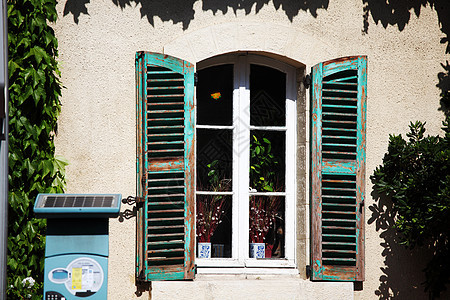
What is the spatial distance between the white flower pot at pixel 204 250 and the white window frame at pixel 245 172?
0.12ft

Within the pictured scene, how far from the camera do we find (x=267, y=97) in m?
5.57

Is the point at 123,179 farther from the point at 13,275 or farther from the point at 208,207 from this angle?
the point at 13,275

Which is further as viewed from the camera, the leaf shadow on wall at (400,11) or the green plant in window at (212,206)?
the leaf shadow on wall at (400,11)

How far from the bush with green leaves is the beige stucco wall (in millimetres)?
178

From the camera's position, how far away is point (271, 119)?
18.3 ft

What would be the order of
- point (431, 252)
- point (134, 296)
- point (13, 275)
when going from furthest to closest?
point (431, 252) < point (134, 296) < point (13, 275)

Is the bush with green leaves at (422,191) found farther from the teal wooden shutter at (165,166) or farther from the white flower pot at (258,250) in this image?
the teal wooden shutter at (165,166)

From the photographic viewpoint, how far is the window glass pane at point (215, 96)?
18.1 feet

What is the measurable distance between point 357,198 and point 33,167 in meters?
2.65

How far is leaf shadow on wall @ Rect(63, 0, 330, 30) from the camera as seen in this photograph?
17.1 feet

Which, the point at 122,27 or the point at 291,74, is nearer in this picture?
the point at 122,27

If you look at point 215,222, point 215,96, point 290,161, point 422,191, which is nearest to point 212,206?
point 215,222

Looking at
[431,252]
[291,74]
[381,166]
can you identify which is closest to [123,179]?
[291,74]

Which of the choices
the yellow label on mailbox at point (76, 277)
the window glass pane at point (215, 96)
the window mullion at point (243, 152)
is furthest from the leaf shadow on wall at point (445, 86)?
the yellow label on mailbox at point (76, 277)
